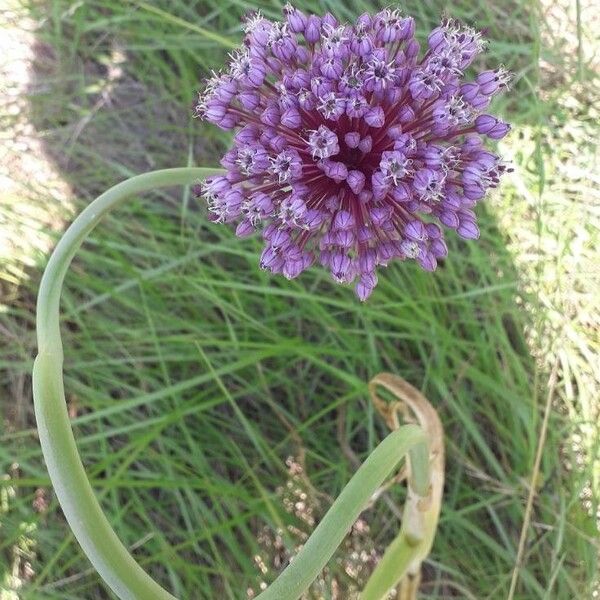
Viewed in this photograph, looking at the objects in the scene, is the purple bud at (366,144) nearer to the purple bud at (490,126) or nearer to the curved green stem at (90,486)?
the purple bud at (490,126)

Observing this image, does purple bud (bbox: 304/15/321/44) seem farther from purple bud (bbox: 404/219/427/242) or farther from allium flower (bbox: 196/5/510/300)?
purple bud (bbox: 404/219/427/242)

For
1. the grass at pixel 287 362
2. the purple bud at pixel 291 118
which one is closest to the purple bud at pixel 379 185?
the purple bud at pixel 291 118

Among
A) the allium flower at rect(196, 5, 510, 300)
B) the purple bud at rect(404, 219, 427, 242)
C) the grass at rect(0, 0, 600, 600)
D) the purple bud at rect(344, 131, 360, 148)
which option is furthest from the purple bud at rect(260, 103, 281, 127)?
the grass at rect(0, 0, 600, 600)

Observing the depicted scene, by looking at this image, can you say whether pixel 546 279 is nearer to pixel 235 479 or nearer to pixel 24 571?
pixel 235 479

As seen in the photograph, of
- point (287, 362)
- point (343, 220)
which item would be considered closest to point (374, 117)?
point (343, 220)

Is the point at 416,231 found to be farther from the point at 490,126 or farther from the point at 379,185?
the point at 490,126

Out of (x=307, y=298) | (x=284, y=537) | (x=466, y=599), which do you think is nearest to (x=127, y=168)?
(x=307, y=298)
